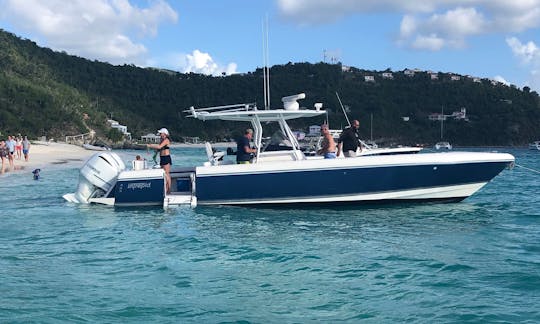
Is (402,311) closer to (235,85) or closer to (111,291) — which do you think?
(111,291)

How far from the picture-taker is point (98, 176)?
12.9 m

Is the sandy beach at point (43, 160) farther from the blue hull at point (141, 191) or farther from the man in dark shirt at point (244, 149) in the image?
the man in dark shirt at point (244, 149)

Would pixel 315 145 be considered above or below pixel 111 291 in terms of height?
above

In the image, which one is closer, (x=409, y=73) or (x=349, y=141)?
(x=349, y=141)

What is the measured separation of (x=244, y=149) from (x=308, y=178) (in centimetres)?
170

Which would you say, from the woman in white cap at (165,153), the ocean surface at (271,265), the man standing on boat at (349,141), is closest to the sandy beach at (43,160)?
the woman in white cap at (165,153)

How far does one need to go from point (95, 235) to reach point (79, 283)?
3.08 meters

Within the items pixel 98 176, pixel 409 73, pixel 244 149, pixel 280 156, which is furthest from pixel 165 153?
pixel 409 73

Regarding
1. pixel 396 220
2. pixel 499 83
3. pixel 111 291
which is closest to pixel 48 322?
pixel 111 291

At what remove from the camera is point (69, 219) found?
1102 centimetres

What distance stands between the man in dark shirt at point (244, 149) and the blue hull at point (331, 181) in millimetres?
582

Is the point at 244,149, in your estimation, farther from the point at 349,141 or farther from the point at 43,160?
the point at 43,160

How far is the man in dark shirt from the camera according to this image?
40.4 feet

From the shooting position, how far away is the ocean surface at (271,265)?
530 cm
